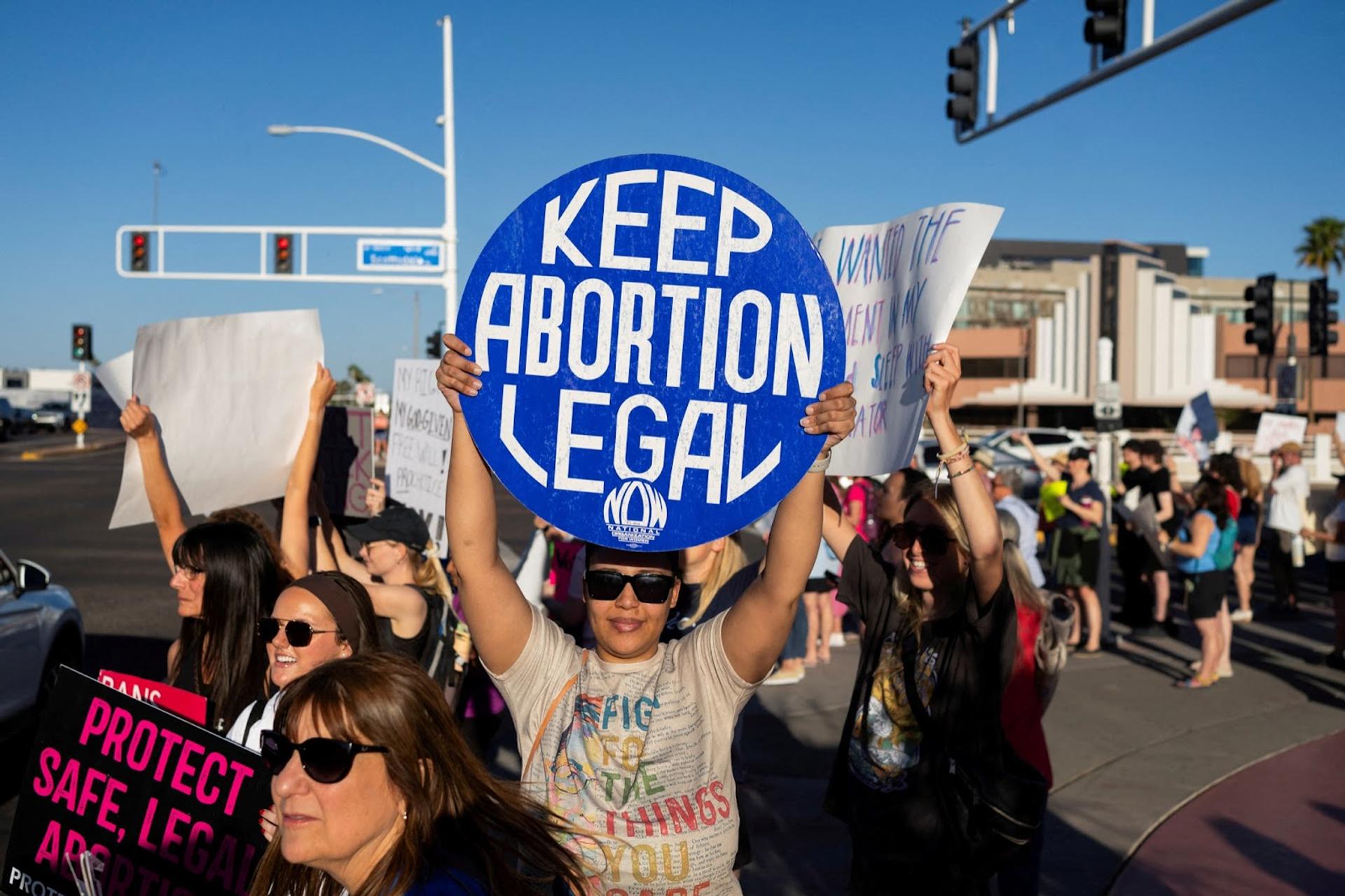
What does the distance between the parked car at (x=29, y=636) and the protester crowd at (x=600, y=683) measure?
275cm

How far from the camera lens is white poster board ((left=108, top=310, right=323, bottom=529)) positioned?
13.9 feet

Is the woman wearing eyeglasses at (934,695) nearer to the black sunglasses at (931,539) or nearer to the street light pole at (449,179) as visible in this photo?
the black sunglasses at (931,539)

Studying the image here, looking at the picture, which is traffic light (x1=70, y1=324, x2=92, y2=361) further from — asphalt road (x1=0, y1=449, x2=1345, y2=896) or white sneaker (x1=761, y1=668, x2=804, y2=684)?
white sneaker (x1=761, y1=668, x2=804, y2=684)

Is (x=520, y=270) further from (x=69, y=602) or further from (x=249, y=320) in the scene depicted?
(x=69, y=602)

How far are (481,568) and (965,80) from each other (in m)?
10.2

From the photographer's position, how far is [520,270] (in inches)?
91.1

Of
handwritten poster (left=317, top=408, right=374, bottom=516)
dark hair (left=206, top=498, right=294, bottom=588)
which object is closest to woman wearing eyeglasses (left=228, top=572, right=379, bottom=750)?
dark hair (left=206, top=498, right=294, bottom=588)

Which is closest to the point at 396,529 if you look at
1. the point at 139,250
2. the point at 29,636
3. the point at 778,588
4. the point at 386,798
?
the point at 778,588

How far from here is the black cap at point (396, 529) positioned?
458cm

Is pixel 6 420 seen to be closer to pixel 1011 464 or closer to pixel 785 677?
pixel 1011 464

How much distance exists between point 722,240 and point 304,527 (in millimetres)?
2382

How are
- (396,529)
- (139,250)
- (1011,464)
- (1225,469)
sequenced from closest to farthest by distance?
(396,529)
(1225,469)
(1011,464)
(139,250)

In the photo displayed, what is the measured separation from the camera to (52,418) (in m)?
64.2

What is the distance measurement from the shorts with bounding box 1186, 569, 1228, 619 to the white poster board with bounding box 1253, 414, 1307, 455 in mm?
6683
